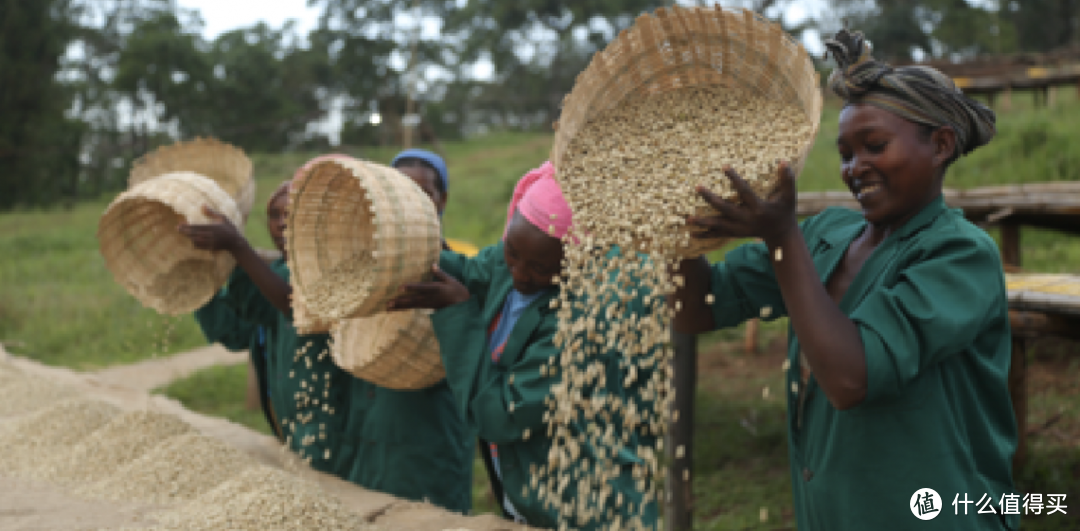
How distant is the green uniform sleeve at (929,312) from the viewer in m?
1.23

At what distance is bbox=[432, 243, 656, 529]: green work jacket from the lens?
6.45 feet

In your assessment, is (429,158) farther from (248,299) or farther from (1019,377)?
(1019,377)

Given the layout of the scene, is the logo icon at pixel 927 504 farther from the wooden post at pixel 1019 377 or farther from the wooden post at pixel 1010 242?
the wooden post at pixel 1010 242

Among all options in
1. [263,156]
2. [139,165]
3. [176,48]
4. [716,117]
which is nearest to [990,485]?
[716,117]

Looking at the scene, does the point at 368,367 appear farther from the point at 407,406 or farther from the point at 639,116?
the point at 639,116

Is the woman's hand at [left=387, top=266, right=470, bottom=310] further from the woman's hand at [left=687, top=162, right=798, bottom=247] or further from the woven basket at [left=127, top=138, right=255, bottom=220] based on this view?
the woven basket at [left=127, top=138, right=255, bottom=220]

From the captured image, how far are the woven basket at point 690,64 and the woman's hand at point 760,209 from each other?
0.65ft

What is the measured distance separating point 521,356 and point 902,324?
102 cm

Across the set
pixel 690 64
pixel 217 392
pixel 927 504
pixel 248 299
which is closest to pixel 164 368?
pixel 217 392

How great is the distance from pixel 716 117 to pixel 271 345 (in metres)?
2.09

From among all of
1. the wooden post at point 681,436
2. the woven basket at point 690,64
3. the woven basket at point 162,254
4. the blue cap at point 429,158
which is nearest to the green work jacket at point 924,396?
the woven basket at point 690,64

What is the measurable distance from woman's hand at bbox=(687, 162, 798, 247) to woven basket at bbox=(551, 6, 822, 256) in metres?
0.20

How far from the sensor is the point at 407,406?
2672mm

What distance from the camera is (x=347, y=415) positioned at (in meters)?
2.88
